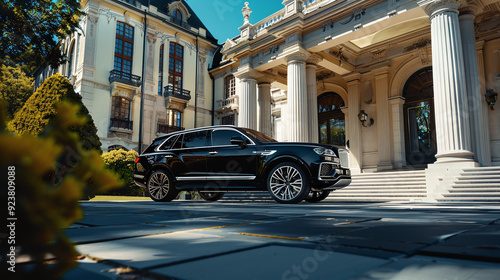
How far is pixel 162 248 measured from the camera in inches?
65.1

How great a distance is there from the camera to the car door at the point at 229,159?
714cm

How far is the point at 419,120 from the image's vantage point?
16.5m

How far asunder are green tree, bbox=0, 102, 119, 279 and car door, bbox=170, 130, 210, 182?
667 centimetres

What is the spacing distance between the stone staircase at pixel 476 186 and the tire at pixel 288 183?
4503mm

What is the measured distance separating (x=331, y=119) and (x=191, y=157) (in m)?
14.0

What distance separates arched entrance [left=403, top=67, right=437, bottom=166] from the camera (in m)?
16.0

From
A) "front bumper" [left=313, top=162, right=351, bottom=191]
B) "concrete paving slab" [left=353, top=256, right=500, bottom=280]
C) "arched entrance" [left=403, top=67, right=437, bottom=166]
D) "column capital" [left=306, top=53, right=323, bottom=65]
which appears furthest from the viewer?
"arched entrance" [left=403, top=67, right=437, bottom=166]

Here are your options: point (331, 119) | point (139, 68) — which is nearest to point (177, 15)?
point (139, 68)

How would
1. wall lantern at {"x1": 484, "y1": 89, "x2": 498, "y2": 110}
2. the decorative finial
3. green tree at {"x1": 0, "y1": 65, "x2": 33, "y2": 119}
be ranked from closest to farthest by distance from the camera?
wall lantern at {"x1": 484, "y1": 89, "x2": 498, "y2": 110}
the decorative finial
green tree at {"x1": 0, "y1": 65, "x2": 33, "y2": 119}

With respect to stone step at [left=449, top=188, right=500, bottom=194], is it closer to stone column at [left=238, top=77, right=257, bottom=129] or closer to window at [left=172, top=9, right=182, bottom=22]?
stone column at [left=238, top=77, right=257, bottom=129]

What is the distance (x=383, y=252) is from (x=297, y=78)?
13967 mm

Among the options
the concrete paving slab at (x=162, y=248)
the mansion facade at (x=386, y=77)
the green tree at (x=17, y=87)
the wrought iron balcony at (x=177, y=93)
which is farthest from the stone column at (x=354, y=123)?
the green tree at (x=17, y=87)

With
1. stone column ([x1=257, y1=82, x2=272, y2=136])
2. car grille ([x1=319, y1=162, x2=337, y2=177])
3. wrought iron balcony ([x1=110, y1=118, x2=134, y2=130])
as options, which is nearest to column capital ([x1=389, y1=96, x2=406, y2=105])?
stone column ([x1=257, y1=82, x2=272, y2=136])

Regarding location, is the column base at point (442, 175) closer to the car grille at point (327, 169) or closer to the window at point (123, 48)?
the car grille at point (327, 169)
